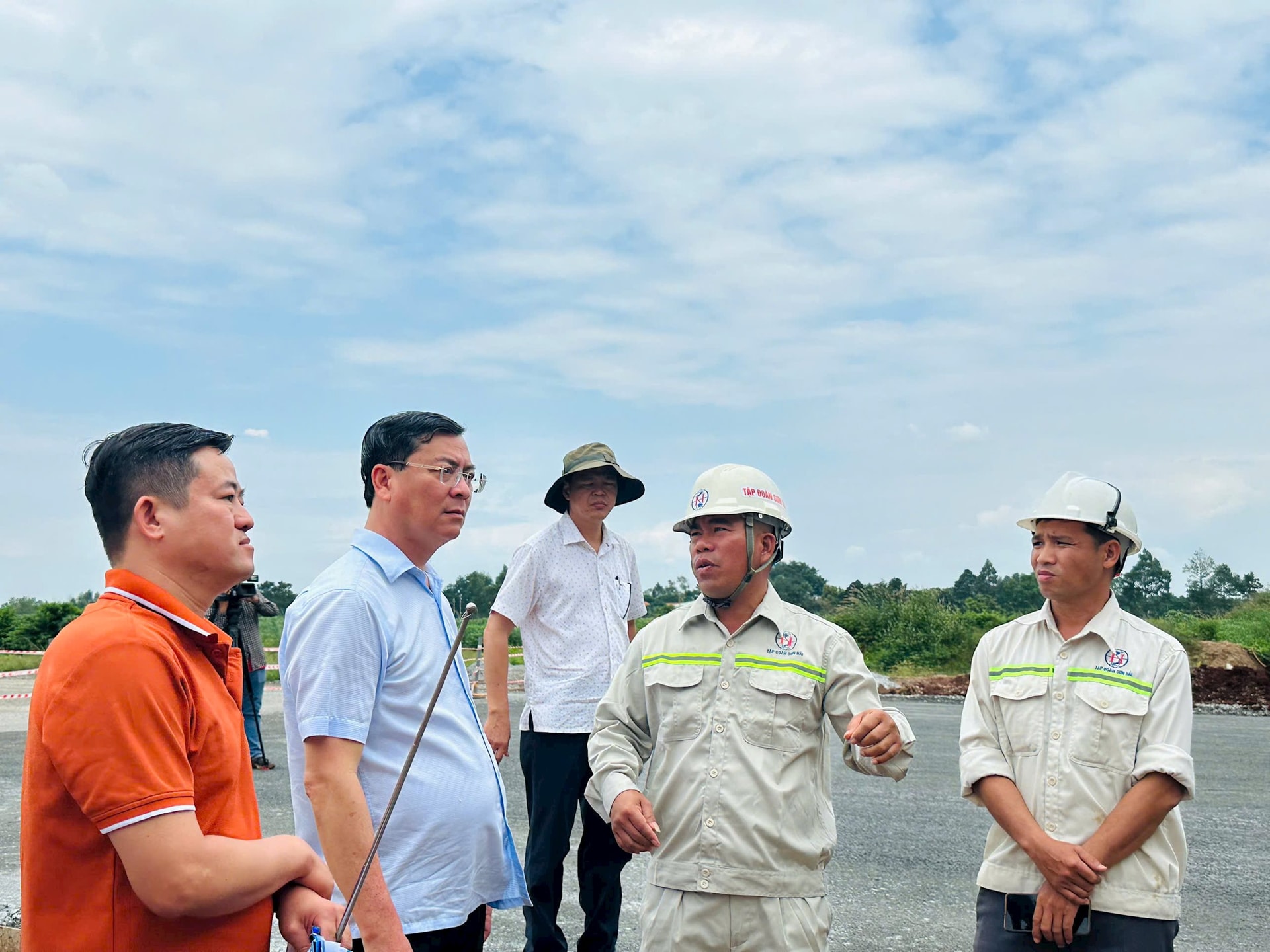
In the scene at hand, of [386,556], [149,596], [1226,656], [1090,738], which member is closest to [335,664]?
[386,556]

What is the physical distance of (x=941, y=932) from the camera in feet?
20.2

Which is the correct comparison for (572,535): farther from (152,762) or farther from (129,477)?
(152,762)

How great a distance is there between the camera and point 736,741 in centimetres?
364

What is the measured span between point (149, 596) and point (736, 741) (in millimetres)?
1966

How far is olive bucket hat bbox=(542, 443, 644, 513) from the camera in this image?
583 cm

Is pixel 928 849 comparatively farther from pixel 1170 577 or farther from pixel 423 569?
pixel 1170 577

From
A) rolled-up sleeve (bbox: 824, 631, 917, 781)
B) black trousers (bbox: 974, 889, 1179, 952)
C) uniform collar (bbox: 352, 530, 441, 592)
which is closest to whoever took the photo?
uniform collar (bbox: 352, 530, 441, 592)

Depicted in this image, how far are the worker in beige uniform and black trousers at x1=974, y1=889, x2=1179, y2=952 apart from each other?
2.05 ft

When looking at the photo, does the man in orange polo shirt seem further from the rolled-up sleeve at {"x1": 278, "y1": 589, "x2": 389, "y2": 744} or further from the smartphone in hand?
the smartphone in hand

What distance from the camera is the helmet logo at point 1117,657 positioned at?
150 inches

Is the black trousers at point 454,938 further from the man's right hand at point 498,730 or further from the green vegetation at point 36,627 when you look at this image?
the green vegetation at point 36,627

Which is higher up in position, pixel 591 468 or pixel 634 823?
pixel 591 468

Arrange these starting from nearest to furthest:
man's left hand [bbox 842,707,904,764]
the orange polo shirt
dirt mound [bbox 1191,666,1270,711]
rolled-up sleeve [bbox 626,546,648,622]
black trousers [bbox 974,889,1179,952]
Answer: the orange polo shirt → man's left hand [bbox 842,707,904,764] → black trousers [bbox 974,889,1179,952] → rolled-up sleeve [bbox 626,546,648,622] → dirt mound [bbox 1191,666,1270,711]

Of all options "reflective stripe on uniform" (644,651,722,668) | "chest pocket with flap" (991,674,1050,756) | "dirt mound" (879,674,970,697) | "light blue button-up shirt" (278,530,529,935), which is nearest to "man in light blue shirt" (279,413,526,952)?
"light blue button-up shirt" (278,530,529,935)
